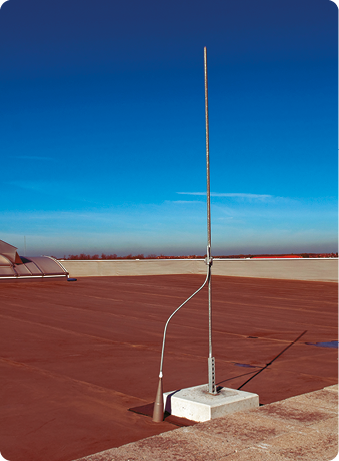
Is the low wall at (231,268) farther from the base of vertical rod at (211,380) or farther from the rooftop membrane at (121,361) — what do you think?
the base of vertical rod at (211,380)

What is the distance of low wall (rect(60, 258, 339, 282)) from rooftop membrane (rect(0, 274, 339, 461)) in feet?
37.5

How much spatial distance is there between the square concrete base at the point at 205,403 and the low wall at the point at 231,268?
22.7 metres

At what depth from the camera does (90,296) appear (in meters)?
19.1

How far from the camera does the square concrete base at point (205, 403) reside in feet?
15.5

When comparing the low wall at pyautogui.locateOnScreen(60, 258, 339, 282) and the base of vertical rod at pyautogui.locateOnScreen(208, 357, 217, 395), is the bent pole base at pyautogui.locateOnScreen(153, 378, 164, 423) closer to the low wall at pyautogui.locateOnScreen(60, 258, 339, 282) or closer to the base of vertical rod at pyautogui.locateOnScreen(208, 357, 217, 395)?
the base of vertical rod at pyautogui.locateOnScreen(208, 357, 217, 395)

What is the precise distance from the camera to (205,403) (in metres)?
4.77

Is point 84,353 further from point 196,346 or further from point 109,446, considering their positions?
point 109,446

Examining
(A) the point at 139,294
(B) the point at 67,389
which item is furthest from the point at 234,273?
(B) the point at 67,389

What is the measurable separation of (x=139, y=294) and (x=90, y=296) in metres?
2.25

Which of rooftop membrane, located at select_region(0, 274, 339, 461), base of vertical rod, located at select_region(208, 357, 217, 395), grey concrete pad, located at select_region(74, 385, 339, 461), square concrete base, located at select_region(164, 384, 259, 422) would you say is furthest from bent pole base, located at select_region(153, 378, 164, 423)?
base of vertical rod, located at select_region(208, 357, 217, 395)

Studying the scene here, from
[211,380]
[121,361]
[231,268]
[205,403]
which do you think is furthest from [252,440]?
[231,268]

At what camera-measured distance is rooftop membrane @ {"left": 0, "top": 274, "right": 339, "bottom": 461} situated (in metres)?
4.65

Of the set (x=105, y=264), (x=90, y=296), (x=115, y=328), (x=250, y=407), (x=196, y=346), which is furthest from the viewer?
(x=105, y=264)

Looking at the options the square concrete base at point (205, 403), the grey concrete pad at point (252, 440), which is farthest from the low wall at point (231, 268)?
the grey concrete pad at point (252, 440)
